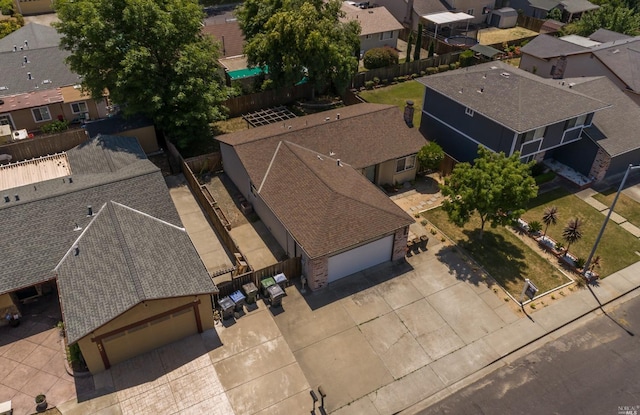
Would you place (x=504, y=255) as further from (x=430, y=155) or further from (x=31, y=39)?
(x=31, y=39)

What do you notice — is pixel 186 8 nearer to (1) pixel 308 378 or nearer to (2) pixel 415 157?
(2) pixel 415 157

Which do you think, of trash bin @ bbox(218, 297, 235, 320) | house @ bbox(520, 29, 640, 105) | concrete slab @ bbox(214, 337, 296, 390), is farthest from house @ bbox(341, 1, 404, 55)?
concrete slab @ bbox(214, 337, 296, 390)

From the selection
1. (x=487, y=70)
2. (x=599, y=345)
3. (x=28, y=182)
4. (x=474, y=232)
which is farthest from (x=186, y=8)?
(x=599, y=345)

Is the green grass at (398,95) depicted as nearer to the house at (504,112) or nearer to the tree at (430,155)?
the house at (504,112)

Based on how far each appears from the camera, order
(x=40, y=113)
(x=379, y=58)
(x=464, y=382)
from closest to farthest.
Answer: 1. (x=464, y=382)
2. (x=40, y=113)
3. (x=379, y=58)


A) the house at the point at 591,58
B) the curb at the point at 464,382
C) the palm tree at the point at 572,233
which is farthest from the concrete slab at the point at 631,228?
the house at the point at 591,58

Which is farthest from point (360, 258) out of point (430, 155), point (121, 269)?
point (121, 269)
